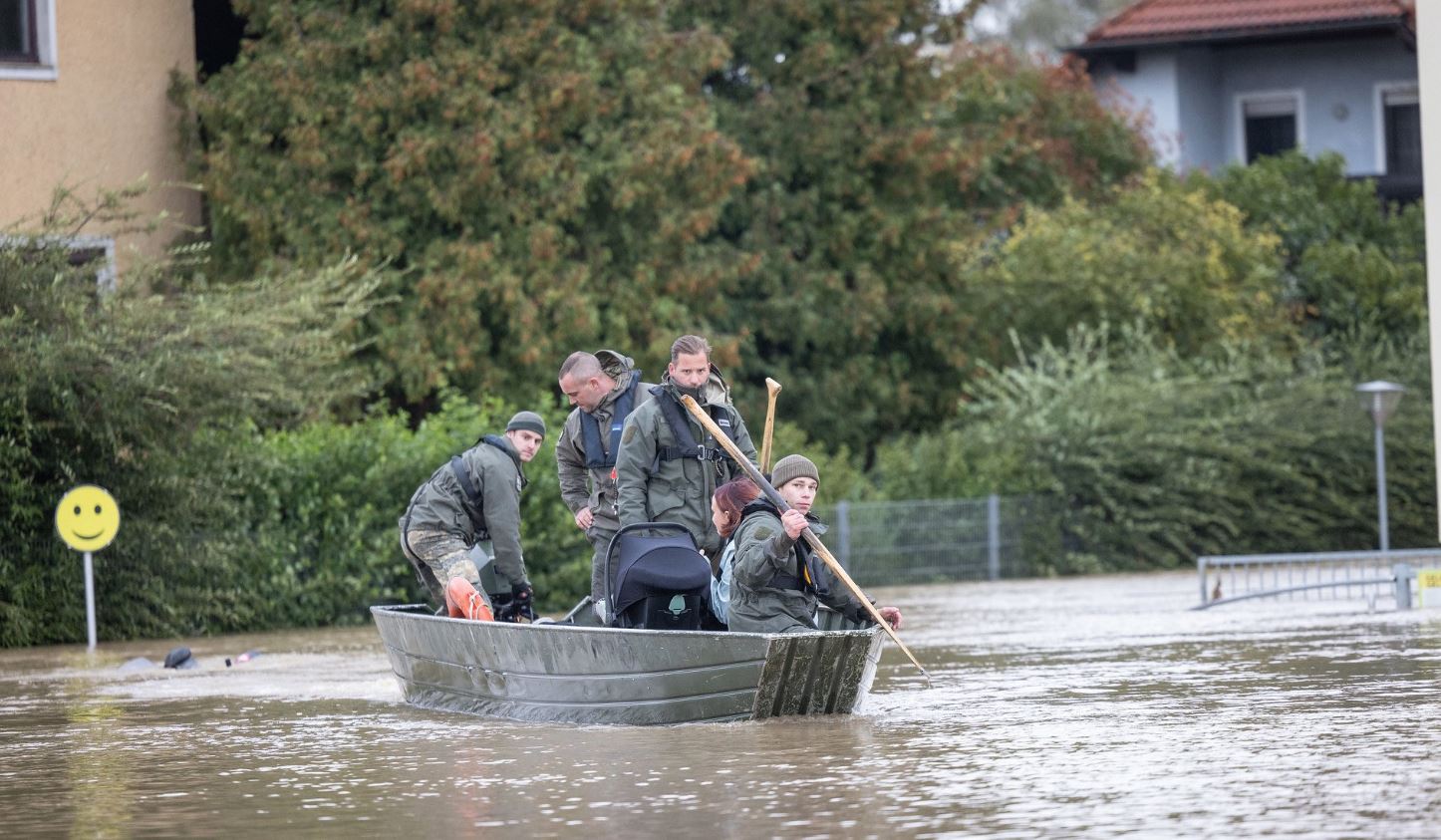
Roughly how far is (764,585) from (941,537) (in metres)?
16.9

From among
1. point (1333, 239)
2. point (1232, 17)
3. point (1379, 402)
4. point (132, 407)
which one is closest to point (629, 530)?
point (132, 407)

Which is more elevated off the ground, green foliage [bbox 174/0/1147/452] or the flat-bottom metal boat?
green foliage [bbox 174/0/1147/452]

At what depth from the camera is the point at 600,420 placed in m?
14.1

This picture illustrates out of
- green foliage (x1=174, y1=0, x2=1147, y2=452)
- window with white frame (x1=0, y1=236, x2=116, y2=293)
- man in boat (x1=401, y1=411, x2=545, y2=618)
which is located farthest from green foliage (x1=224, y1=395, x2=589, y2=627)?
man in boat (x1=401, y1=411, x2=545, y2=618)

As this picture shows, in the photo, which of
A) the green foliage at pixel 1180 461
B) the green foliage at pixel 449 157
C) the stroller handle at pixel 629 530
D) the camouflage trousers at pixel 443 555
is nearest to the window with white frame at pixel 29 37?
the green foliage at pixel 449 157

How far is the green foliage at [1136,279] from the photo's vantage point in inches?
1319

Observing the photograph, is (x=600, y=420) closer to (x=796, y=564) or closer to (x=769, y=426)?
(x=769, y=426)

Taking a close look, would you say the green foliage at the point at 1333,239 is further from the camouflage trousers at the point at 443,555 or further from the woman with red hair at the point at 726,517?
the woman with red hair at the point at 726,517

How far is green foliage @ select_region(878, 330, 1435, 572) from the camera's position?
96.3 feet

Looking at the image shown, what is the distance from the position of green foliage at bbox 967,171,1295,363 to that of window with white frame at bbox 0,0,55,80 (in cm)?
1346

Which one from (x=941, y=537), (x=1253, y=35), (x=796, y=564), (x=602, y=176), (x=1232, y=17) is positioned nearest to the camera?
(x=796, y=564)

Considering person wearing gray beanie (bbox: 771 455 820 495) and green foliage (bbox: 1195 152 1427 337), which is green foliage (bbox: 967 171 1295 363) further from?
person wearing gray beanie (bbox: 771 455 820 495)

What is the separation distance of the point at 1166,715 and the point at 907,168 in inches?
834

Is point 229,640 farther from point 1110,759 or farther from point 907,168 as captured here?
point 907,168
